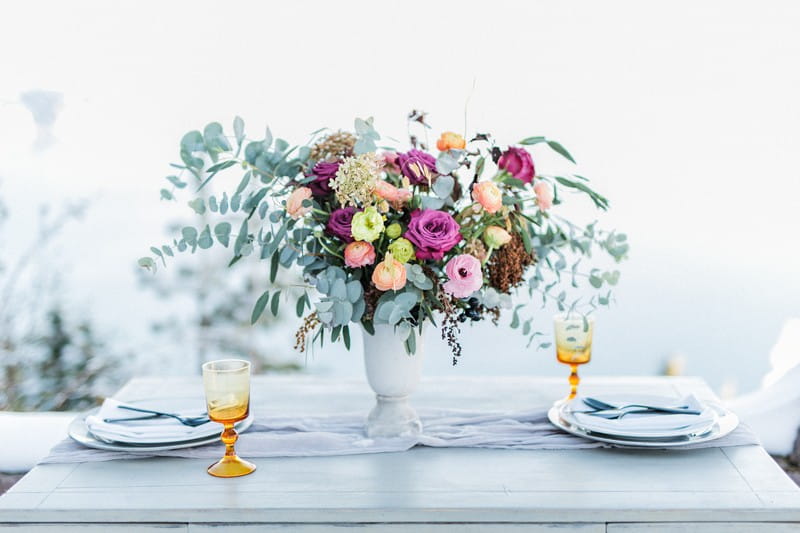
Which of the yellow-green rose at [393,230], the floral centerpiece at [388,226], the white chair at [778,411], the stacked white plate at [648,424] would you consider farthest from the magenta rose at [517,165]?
the white chair at [778,411]

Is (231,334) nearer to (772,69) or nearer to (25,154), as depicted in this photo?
(25,154)

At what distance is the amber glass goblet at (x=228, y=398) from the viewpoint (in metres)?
1.21

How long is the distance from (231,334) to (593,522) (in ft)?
8.89

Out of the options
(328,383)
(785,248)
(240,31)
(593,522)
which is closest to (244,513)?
(593,522)

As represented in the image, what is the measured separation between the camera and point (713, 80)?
298cm

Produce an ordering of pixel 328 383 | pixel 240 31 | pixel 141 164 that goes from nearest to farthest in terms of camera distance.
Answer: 1. pixel 328 383
2. pixel 240 31
3. pixel 141 164

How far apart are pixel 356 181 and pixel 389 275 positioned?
0.49 ft

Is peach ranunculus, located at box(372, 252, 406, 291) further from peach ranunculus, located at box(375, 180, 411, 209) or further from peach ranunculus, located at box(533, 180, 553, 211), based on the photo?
peach ranunculus, located at box(533, 180, 553, 211)

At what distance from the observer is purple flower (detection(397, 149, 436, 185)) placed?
4.18 ft

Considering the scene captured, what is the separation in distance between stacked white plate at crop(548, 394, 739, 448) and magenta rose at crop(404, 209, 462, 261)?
412 millimetres

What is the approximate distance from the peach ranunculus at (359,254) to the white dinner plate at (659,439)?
0.47 metres

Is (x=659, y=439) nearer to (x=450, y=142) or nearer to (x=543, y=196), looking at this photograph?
(x=543, y=196)

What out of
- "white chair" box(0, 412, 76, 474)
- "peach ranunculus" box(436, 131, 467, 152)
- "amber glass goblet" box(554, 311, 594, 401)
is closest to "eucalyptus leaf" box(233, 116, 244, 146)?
"peach ranunculus" box(436, 131, 467, 152)

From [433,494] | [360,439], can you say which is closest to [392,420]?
[360,439]
